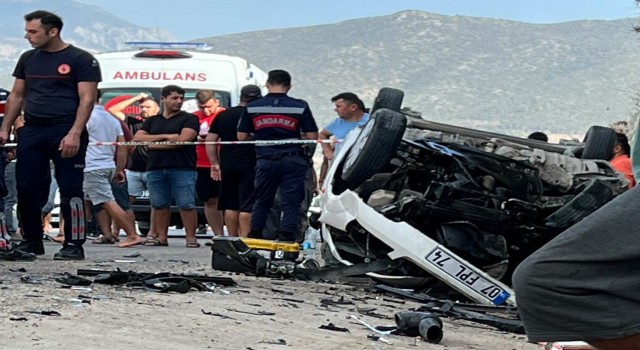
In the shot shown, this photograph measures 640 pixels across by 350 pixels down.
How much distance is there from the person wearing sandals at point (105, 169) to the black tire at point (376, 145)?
5050 millimetres

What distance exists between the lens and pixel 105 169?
521 inches

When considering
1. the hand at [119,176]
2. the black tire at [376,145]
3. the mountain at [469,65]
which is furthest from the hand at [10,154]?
the mountain at [469,65]

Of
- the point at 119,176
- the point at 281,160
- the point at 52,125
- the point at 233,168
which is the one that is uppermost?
the point at 52,125

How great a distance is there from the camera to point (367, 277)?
8.56m

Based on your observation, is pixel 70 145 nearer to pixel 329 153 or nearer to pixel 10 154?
pixel 10 154

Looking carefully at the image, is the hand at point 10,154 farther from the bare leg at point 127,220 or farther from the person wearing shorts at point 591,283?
the person wearing shorts at point 591,283

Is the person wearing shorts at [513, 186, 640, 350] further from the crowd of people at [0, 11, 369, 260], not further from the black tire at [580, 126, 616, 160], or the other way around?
the crowd of people at [0, 11, 369, 260]

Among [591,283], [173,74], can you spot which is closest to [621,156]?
[591,283]

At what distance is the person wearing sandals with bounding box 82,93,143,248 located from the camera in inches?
516

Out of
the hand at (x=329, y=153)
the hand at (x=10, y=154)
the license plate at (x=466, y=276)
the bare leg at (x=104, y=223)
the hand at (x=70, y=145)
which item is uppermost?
the hand at (x=70, y=145)

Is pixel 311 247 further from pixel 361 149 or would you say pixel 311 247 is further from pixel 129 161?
pixel 361 149

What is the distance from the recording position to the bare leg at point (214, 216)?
1410cm

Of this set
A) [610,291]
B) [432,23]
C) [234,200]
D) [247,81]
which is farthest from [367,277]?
[432,23]

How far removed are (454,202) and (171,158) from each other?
5.50m
